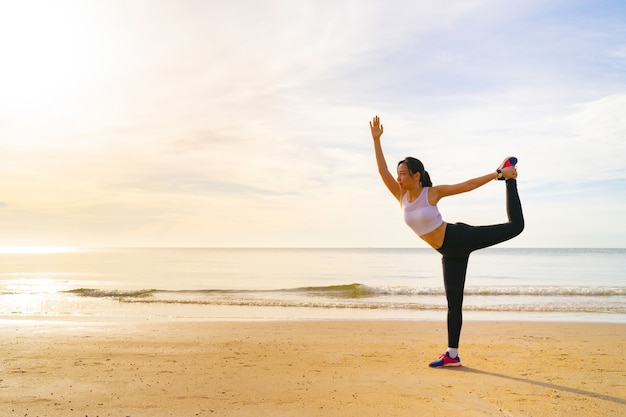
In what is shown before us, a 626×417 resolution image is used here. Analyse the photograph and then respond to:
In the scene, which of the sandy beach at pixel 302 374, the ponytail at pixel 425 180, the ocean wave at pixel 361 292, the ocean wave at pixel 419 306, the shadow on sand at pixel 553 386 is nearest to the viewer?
the sandy beach at pixel 302 374

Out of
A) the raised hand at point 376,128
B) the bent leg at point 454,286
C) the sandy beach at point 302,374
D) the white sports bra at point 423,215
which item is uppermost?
the raised hand at point 376,128

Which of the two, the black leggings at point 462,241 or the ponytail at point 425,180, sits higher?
the ponytail at point 425,180

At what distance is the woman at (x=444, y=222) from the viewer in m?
5.22

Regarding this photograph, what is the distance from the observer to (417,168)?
17.9ft

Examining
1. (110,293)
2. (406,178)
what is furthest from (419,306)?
(110,293)

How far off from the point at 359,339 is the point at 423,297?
36.5 feet

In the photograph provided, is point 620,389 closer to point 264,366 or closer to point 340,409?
point 340,409

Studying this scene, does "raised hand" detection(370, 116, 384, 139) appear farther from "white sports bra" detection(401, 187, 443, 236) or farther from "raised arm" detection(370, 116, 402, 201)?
"white sports bra" detection(401, 187, 443, 236)

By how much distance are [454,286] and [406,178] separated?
1.37 meters

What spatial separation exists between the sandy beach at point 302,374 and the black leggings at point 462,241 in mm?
704

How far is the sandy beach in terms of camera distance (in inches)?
174

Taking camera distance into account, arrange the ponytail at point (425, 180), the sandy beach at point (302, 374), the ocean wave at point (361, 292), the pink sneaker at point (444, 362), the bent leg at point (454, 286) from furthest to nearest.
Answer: the ocean wave at point (361, 292) → the pink sneaker at point (444, 362) → the bent leg at point (454, 286) → the ponytail at point (425, 180) → the sandy beach at point (302, 374)

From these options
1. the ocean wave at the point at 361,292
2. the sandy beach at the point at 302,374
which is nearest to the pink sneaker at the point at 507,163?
the sandy beach at the point at 302,374

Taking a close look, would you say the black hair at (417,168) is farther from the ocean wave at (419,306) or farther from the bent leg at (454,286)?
the ocean wave at (419,306)
